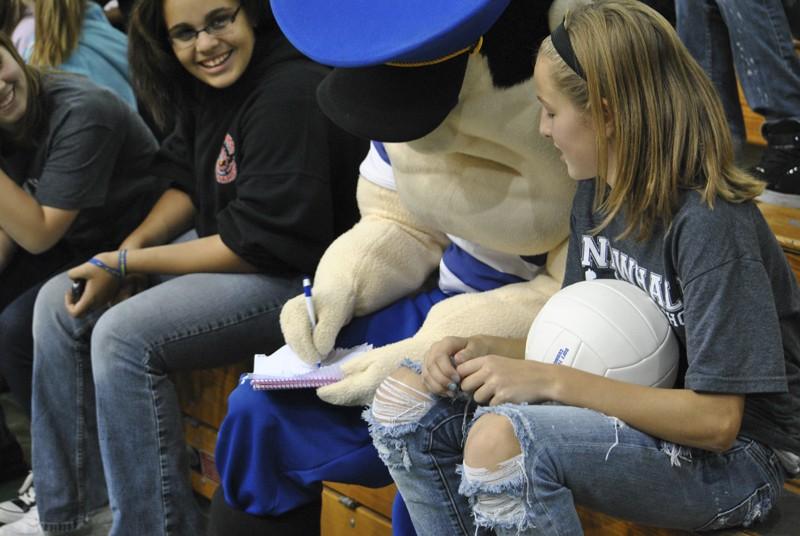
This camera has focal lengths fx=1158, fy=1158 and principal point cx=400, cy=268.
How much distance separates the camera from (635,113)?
59.8 inches

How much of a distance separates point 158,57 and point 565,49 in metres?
1.16

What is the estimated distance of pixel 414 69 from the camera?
170 cm

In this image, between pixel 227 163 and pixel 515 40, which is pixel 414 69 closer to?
pixel 515 40

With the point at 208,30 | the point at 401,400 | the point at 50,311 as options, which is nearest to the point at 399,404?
the point at 401,400

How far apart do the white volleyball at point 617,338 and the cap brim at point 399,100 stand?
13.5 inches

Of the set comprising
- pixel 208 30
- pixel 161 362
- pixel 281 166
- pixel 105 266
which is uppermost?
pixel 208 30

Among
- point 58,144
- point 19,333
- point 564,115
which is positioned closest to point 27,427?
point 19,333

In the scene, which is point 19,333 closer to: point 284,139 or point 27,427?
point 27,427

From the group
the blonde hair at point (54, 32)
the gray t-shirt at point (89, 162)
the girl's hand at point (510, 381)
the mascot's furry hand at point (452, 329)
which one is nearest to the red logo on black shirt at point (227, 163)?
the gray t-shirt at point (89, 162)

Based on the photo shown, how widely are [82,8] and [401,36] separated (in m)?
1.84

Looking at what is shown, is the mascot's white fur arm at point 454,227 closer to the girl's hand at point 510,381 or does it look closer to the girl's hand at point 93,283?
the girl's hand at point 510,381

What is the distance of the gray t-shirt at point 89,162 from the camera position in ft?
8.77

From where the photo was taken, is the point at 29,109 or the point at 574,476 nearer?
the point at 574,476

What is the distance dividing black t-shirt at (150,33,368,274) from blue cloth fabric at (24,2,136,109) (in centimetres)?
78
